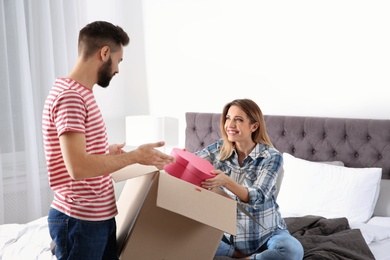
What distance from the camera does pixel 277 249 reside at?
7.68 feet

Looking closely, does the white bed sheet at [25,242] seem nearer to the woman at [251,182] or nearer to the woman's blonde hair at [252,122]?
the woman at [251,182]

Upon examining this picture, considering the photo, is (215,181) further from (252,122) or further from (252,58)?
(252,58)

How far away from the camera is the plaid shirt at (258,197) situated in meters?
2.38

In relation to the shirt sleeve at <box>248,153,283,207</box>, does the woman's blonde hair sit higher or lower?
higher

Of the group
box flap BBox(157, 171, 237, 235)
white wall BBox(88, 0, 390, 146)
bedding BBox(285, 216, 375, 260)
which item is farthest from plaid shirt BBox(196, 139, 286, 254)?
white wall BBox(88, 0, 390, 146)

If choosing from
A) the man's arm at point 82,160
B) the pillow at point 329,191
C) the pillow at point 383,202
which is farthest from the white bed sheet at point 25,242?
the pillow at point 383,202

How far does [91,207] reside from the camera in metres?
1.73

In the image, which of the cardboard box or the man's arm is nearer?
the man's arm

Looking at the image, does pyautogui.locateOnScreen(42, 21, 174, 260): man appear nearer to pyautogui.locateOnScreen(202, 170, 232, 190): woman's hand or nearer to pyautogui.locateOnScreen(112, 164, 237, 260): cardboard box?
pyautogui.locateOnScreen(112, 164, 237, 260): cardboard box

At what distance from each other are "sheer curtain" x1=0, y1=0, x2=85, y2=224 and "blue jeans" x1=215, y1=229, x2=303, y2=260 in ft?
6.21

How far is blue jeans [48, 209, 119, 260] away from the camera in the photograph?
1.72 metres

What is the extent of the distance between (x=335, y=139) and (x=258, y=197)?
4.24 feet

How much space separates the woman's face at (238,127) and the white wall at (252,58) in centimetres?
119

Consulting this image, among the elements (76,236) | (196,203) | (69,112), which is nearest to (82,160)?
(69,112)
